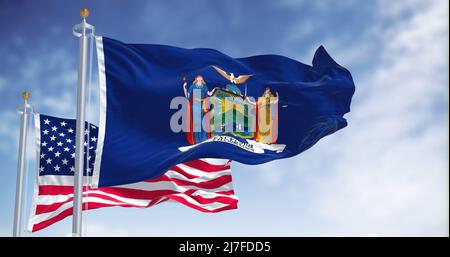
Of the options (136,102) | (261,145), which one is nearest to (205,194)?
(261,145)

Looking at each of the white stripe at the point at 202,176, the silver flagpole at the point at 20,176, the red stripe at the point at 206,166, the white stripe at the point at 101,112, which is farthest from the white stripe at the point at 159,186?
the silver flagpole at the point at 20,176

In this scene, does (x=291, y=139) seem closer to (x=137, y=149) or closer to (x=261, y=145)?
(x=261, y=145)

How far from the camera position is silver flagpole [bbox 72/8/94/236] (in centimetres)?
1099

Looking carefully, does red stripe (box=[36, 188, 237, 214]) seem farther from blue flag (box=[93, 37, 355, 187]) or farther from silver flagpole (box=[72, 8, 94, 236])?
silver flagpole (box=[72, 8, 94, 236])

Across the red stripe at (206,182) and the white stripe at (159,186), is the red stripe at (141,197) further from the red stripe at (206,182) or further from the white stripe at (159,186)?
the red stripe at (206,182)

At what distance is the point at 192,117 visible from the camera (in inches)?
545

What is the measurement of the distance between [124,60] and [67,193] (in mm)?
4405

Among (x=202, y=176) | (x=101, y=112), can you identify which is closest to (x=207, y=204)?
(x=202, y=176)

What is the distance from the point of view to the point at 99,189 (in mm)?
14430

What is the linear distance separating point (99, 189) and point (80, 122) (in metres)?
3.41

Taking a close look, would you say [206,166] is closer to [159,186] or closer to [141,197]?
[159,186]

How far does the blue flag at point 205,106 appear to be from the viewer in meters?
13.1

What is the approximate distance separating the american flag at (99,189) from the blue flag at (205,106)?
1442 millimetres
